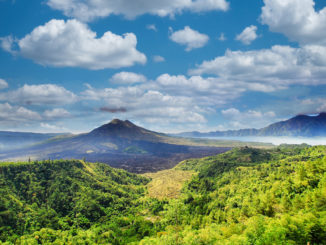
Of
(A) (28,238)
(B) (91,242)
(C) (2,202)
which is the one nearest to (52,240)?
(A) (28,238)

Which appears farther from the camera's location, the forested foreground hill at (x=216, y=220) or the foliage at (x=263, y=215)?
the forested foreground hill at (x=216, y=220)

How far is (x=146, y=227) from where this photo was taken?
170625 mm

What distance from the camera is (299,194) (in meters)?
115

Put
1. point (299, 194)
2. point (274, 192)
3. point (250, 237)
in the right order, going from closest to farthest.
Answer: point (250, 237) < point (299, 194) < point (274, 192)

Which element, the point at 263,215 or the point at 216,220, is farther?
the point at 216,220

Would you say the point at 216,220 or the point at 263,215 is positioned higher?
the point at 263,215

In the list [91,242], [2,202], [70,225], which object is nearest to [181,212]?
[91,242]

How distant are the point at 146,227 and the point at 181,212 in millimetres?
34203

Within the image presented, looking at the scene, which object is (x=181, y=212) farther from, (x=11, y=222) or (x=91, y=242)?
(x=11, y=222)

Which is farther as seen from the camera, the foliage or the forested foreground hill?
the forested foreground hill

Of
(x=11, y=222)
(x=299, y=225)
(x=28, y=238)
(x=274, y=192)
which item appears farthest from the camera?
(x=11, y=222)

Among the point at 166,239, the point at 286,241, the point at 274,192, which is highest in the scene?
the point at 286,241

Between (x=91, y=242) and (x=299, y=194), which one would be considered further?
(x=91, y=242)

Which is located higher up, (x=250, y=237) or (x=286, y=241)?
(x=286, y=241)
